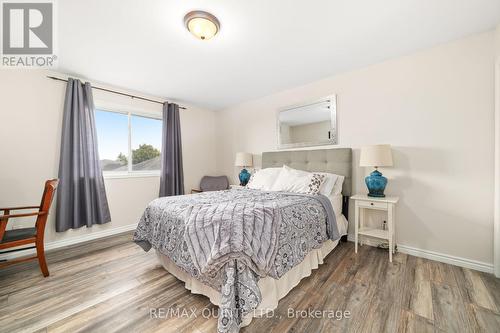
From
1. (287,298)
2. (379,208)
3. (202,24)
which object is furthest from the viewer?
(379,208)

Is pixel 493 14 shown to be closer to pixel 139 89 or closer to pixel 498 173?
pixel 498 173

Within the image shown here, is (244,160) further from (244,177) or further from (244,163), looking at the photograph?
(244,177)

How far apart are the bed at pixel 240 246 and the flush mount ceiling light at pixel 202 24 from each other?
1.62 metres

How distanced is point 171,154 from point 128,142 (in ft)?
2.44

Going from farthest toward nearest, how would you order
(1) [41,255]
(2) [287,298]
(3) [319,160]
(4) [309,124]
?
(4) [309,124], (3) [319,160], (1) [41,255], (2) [287,298]

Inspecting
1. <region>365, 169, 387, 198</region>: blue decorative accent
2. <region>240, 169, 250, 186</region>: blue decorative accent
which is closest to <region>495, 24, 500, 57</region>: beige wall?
<region>365, 169, 387, 198</region>: blue decorative accent

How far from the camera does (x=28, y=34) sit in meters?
2.01

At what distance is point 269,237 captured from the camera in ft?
4.66

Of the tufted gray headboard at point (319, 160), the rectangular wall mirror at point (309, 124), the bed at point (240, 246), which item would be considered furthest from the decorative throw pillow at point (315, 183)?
the rectangular wall mirror at point (309, 124)

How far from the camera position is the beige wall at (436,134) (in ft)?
6.57

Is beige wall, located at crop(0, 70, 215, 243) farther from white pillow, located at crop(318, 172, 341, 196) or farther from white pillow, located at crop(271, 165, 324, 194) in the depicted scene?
white pillow, located at crop(318, 172, 341, 196)

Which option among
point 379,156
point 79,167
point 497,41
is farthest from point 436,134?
point 79,167

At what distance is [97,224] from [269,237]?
3012 mm

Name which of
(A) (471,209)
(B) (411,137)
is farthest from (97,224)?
(A) (471,209)
